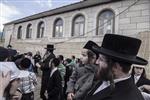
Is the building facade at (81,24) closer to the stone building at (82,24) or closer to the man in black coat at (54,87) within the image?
the stone building at (82,24)

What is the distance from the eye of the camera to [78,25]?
20.8 m

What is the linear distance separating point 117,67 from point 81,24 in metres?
17.6

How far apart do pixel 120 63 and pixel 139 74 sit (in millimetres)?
3132

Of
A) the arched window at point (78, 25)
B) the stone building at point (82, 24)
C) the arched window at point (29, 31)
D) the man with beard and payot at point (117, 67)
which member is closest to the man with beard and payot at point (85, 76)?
the man with beard and payot at point (117, 67)

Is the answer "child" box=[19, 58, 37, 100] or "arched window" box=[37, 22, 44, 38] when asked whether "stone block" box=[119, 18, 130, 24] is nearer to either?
"arched window" box=[37, 22, 44, 38]

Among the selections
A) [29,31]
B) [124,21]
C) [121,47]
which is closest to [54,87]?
[121,47]

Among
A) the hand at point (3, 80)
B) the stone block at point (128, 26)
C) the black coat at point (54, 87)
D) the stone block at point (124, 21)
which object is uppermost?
the stone block at point (124, 21)

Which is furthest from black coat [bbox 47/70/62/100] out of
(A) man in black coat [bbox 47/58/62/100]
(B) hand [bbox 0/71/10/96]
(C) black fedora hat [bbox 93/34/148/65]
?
(B) hand [bbox 0/71/10/96]

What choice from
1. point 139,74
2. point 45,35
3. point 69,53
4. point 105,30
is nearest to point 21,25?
point 45,35

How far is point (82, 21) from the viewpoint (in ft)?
67.5

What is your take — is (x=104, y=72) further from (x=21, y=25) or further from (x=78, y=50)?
(x=21, y=25)

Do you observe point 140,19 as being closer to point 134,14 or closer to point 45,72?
point 134,14

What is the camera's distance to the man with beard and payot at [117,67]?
312 centimetres

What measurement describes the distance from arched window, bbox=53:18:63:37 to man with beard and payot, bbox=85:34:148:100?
62.9ft
